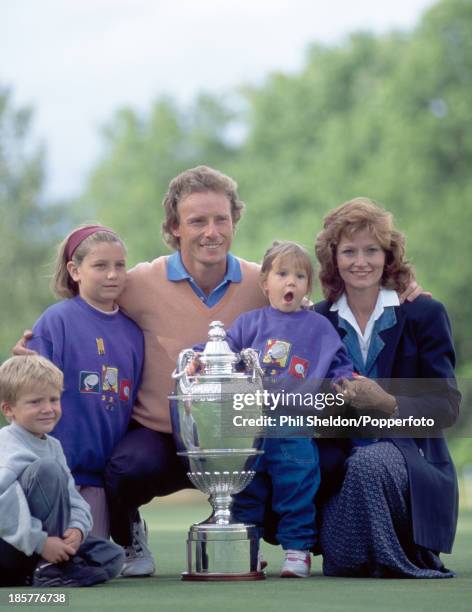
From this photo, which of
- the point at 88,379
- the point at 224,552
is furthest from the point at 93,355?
the point at 224,552

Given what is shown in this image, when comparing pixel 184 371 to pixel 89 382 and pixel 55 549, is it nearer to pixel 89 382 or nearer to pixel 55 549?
pixel 89 382

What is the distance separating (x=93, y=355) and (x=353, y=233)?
1.18m

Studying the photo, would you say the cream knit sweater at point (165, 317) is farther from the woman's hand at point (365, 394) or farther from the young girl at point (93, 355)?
the woman's hand at point (365, 394)

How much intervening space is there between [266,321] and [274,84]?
26.7 m

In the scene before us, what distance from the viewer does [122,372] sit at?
616 centimetres

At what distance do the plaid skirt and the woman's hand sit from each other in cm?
18

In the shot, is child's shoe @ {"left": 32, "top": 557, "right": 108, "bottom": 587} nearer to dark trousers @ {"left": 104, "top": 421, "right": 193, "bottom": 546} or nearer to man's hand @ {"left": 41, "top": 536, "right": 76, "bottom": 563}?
man's hand @ {"left": 41, "top": 536, "right": 76, "bottom": 563}

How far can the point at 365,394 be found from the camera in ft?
18.9

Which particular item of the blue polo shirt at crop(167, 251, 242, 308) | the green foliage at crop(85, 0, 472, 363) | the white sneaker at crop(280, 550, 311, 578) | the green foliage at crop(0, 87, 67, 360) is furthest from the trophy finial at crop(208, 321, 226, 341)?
the green foliage at crop(0, 87, 67, 360)

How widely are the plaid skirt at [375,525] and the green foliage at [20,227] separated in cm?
2355


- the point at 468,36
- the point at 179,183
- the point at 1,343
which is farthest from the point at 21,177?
the point at 179,183

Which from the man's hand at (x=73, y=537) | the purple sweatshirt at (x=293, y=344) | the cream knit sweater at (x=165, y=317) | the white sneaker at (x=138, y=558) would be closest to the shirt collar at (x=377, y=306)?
the purple sweatshirt at (x=293, y=344)

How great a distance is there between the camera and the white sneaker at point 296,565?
5.74 metres

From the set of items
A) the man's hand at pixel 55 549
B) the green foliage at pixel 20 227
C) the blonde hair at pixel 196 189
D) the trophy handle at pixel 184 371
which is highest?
the green foliage at pixel 20 227
